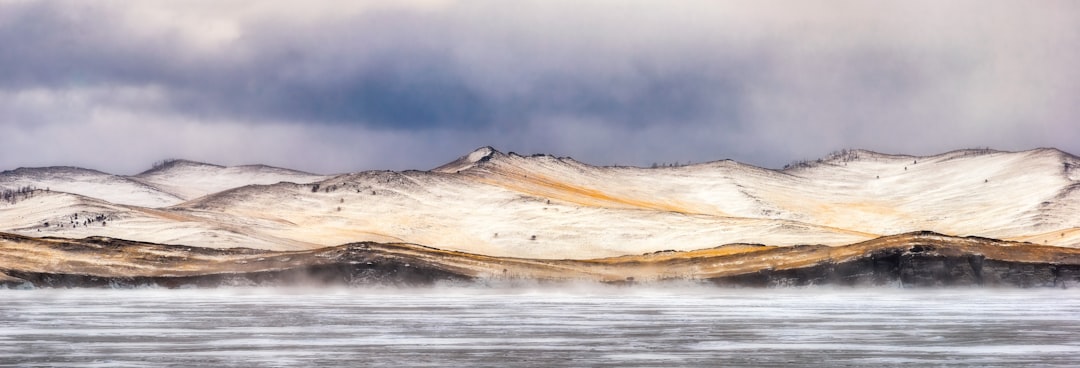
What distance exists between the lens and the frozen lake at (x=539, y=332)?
38.8 metres

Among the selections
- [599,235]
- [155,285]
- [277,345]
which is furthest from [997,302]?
[599,235]

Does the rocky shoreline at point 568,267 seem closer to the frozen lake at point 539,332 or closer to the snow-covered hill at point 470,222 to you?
the frozen lake at point 539,332

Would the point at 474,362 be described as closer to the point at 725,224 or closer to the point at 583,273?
the point at 583,273

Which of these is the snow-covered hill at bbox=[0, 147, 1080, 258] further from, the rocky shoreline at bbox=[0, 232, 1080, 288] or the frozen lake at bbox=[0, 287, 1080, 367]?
the frozen lake at bbox=[0, 287, 1080, 367]

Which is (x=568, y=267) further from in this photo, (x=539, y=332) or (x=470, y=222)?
(x=470, y=222)

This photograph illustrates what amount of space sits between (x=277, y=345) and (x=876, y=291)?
196 ft

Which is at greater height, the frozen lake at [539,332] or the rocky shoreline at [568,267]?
the rocky shoreline at [568,267]

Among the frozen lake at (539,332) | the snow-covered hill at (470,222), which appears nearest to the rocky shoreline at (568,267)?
the frozen lake at (539,332)

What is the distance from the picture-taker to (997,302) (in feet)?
239

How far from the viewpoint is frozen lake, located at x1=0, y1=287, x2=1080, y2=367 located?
3875cm

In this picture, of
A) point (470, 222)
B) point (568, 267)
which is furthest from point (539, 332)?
point (470, 222)

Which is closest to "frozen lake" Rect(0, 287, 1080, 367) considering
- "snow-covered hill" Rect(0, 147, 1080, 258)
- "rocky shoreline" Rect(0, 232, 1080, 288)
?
"rocky shoreline" Rect(0, 232, 1080, 288)

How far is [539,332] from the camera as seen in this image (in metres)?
49.1

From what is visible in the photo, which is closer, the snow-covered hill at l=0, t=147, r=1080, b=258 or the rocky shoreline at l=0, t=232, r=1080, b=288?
the rocky shoreline at l=0, t=232, r=1080, b=288
